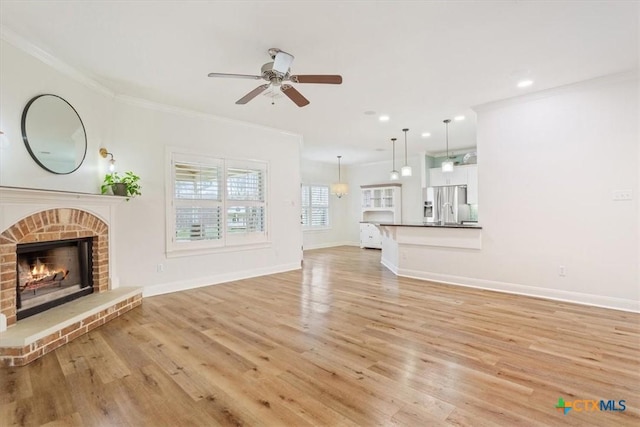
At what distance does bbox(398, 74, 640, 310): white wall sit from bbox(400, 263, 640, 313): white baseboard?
0.04ft

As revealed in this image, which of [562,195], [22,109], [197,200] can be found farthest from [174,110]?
[562,195]

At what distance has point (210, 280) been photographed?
512cm

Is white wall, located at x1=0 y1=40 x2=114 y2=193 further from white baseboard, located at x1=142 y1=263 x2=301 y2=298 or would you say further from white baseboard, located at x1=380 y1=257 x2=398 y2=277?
white baseboard, located at x1=380 y1=257 x2=398 y2=277

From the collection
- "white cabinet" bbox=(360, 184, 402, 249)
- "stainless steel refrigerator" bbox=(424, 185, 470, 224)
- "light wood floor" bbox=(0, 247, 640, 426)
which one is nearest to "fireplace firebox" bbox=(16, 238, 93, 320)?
"light wood floor" bbox=(0, 247, 640, 426)

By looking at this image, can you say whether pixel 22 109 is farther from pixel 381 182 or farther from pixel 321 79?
pixel 381 182

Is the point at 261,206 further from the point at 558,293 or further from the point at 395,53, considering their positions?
the point at 558,293

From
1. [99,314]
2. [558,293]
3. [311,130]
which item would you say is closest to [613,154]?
[558,293]

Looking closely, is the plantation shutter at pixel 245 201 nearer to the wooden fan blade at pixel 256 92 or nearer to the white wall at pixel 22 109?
the white wall at pixel 22 109

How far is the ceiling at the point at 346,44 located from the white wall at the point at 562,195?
0.39m

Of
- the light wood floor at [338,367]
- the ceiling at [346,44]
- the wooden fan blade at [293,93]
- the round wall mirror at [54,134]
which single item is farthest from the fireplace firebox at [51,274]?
the wooden fan blade at [293,93]

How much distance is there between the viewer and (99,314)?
3.28 m

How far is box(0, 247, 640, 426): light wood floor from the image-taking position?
5.97 feet

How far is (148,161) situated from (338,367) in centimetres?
397

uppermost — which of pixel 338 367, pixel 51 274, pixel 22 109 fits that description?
pixel 22 109
